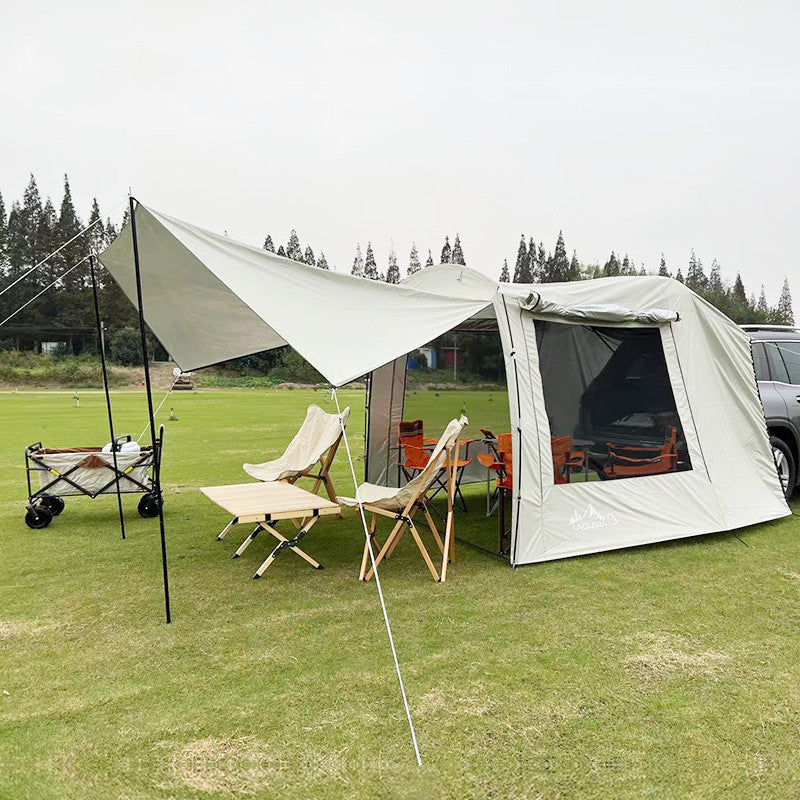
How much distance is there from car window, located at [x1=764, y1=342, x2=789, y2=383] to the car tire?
578 millimetres

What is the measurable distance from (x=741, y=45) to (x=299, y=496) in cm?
797

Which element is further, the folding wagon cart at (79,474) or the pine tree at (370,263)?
the pine tree at (370,263)

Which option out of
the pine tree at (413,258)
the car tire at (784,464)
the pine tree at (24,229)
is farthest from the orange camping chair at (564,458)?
the pine tree at (413,258)

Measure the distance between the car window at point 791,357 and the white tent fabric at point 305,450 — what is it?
164 inches

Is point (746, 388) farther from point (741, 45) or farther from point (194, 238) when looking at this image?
point (741, 45)

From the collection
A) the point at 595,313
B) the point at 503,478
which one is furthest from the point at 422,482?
the point at 595,313

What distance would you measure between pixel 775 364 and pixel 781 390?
28 cm

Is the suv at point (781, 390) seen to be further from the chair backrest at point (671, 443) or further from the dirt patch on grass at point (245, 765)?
the dirt patch on grass at point (245, 765)

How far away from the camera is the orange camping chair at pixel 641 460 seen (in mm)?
5207

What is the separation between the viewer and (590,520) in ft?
16.1

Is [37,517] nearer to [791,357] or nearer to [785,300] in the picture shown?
[791,357]

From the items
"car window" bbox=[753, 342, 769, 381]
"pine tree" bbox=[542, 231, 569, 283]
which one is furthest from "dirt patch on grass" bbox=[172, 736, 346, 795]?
"pine tree" bbox=[542, 231, 569, 283]

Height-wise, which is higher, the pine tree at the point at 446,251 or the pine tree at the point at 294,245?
the pine tree at the point at 294,245

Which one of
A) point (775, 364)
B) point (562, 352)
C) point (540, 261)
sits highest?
point (540, 261)
